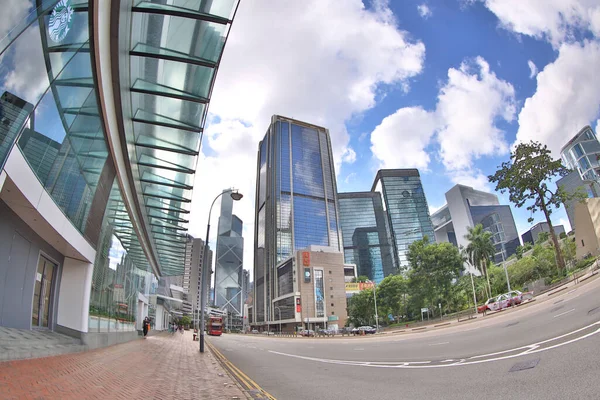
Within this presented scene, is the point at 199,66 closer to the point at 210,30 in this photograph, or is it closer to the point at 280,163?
the point at 210,30

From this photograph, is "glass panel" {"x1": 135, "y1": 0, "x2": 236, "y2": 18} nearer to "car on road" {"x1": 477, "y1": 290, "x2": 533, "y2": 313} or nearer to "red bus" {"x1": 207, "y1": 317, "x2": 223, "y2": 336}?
"car on road" {"x1": 477, "y1": 290, "x2": 533, "y2": 313}

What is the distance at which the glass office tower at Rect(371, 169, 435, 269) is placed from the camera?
570 ft

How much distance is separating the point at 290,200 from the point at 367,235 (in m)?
59.5

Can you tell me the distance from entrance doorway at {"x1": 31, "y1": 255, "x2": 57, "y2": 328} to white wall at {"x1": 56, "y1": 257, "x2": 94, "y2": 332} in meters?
0.44

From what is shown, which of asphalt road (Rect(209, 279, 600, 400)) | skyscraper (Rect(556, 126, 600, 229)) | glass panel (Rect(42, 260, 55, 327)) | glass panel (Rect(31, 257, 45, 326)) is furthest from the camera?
skyscraper (Rect(556, 126, 600, 229))

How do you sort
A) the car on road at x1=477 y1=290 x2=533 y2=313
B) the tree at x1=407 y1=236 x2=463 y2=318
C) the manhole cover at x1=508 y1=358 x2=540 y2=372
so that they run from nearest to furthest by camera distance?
the manhole cover at x1=508 y1=358 x2=540 y2=372, the car on road at x1=477 y1=290 x2=533 y2=313, the tree at x1=407 y1=236 x2=463 y2=318

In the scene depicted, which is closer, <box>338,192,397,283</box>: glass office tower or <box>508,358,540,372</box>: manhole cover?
<box>508,358,540,372</box>: manhole cover

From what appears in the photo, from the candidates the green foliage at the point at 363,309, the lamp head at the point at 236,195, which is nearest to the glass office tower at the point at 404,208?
the green foliage at the point at 363,309

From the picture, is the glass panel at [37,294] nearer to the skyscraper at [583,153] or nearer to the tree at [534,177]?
the tree at [534,177]

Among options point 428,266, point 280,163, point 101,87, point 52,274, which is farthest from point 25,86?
point 280,163

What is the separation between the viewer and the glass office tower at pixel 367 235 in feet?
591

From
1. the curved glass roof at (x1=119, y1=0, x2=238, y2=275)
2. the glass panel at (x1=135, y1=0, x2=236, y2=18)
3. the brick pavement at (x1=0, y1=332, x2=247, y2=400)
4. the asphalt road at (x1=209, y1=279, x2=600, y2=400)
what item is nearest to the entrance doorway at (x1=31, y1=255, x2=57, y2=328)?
the brick pavement at (x1=0, y1=332, x2=247, y2=400)

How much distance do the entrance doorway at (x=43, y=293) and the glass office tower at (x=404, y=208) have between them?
170234 millimetres

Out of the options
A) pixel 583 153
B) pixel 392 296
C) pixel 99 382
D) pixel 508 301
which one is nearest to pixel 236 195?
pixel 99 382
